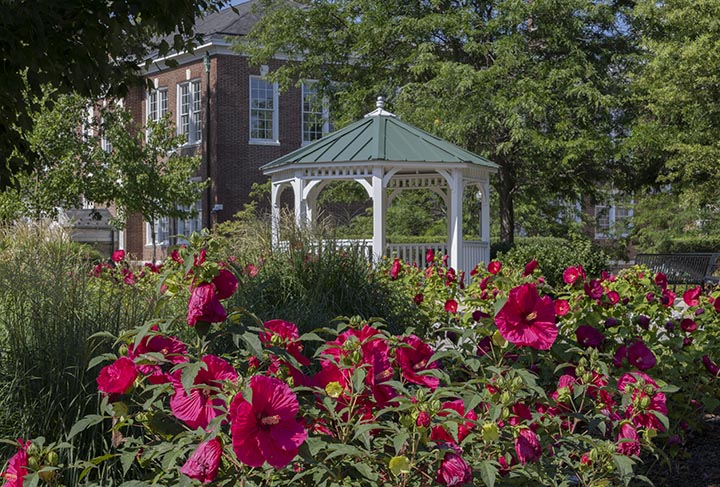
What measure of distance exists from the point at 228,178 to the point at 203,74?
3.73 m

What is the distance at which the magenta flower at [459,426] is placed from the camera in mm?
2430

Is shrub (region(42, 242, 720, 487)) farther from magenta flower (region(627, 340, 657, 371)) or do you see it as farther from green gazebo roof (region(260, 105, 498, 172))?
green gazebo roof (region(260, 105, 498, 172))

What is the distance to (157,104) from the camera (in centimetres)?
3216

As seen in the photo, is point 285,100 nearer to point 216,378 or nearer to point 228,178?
point 228,178

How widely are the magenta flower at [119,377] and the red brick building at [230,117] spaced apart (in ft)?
83.1

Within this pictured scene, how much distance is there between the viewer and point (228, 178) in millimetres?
28203

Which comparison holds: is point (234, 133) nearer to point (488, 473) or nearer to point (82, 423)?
point (82, 423)

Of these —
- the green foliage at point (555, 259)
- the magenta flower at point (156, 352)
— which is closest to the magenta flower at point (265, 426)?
the magenta flower at point (156, 352)

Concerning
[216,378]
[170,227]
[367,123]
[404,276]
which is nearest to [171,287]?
[216,378]

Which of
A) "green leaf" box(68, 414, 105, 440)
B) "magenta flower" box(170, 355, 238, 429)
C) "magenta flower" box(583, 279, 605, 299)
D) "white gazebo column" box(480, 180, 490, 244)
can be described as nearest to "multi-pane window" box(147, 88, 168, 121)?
"white gazebo column" box(480, 180, 490, 244)

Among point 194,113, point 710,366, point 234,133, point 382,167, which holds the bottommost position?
point 710,366

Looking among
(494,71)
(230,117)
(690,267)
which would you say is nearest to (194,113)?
(230,117)

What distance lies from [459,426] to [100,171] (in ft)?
69.6

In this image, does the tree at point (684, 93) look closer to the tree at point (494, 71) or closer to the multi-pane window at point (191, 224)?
the tree at point (494, 71)
